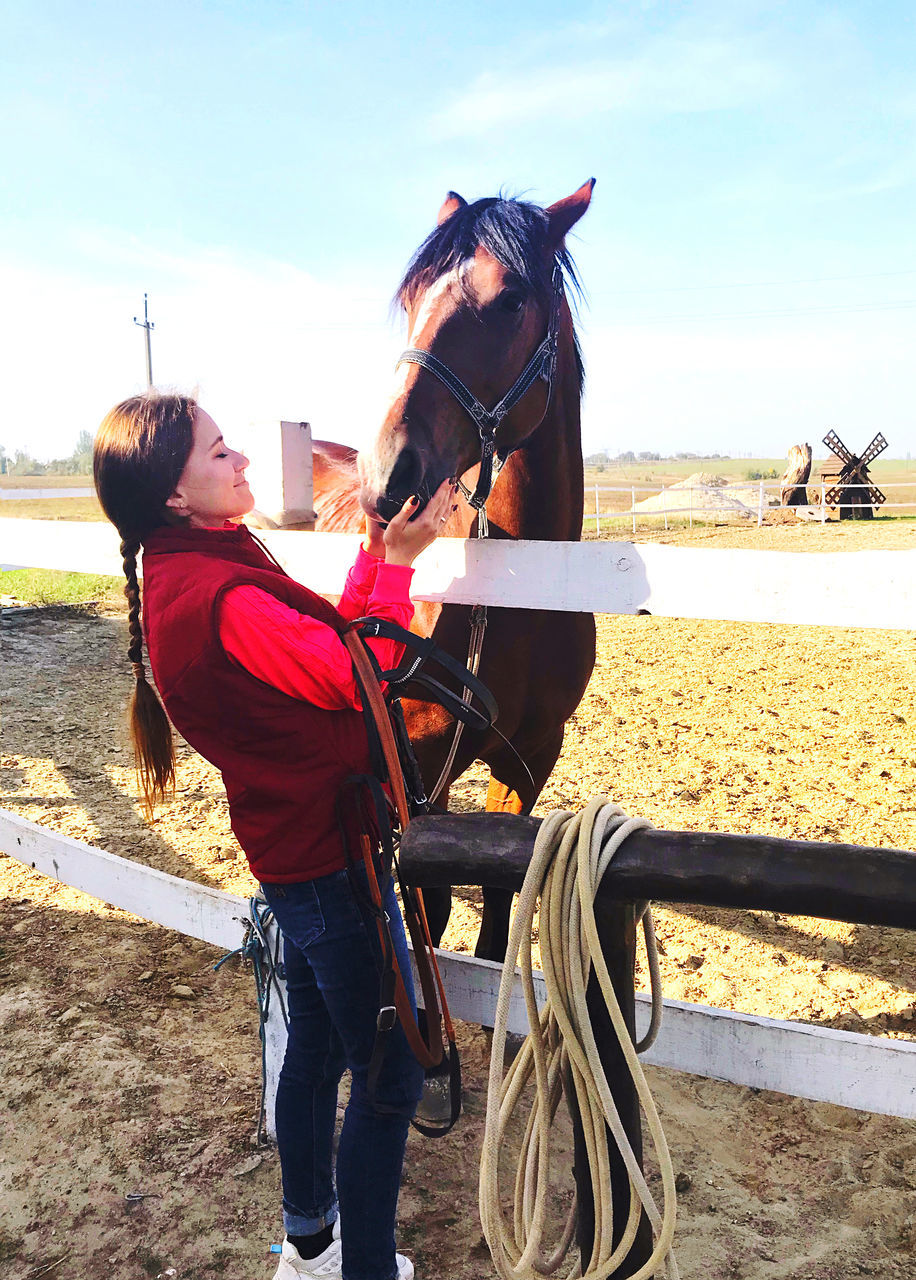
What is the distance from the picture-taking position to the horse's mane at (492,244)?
2.29 meters

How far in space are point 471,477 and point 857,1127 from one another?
1978mm

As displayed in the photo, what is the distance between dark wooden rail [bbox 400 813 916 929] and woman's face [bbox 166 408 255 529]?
30.4 inches

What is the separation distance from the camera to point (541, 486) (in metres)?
2.52

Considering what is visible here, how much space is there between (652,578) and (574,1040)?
99 centimetres

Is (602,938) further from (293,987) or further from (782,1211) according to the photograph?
(782,1211)

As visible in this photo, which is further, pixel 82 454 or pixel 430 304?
pixel 82 454

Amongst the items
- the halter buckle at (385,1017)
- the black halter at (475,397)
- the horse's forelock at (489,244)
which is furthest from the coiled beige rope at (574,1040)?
the horse's forelock at (489,244)

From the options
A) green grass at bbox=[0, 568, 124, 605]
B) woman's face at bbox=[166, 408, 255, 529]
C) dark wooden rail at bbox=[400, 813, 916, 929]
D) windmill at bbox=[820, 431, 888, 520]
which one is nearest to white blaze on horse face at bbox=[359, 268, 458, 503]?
woman's face at bbox=[166, 408, 255, 529]

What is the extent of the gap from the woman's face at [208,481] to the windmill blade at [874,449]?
1255 inches

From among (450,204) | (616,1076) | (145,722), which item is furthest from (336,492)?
(616,1076)

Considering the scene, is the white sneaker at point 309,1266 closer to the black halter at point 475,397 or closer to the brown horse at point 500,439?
the brown horse at point 500,439

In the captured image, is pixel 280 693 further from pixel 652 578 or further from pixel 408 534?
pixel 652 578

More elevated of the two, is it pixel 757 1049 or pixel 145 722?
pixel 145 722

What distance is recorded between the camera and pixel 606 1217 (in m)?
1.05
